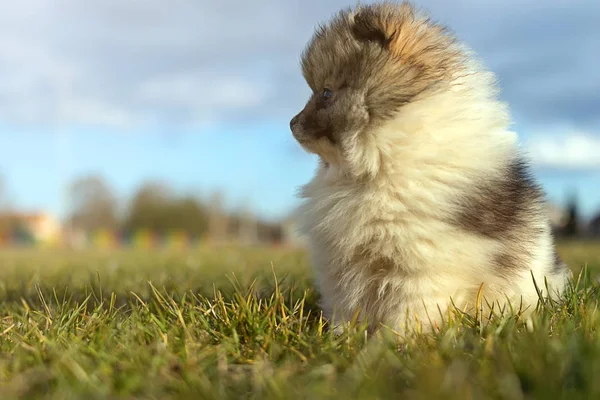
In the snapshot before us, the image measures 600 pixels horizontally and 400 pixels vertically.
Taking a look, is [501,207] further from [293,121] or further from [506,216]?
[293,121]

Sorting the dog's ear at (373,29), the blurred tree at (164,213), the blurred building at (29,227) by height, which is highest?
the dog's ear at (373,29)

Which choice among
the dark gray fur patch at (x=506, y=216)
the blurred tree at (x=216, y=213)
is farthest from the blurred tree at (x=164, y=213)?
the dark gray fur patch at (x=506, y=216)

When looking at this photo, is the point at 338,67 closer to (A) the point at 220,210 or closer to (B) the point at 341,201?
(B) the point at 341,201

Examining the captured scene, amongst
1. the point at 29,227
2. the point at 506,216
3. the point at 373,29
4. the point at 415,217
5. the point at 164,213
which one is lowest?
the point at 29,227

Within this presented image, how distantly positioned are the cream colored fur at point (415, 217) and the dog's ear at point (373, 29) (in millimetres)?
431

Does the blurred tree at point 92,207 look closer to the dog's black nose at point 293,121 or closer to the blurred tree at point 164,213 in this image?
the blurred tree at point 164,213

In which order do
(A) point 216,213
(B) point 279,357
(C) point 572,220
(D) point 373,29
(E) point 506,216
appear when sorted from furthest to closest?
(A) point 216,213 → (C) point 572,220 → (D) point 373,29 → (E) point 506,216 → (B) point 279,357

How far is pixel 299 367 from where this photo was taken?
203 centimetres

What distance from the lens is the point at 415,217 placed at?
2.69m

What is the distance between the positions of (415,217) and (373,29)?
1135 millimetres

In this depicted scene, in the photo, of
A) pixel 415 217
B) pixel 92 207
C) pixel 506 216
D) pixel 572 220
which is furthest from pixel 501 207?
pixel 92 207

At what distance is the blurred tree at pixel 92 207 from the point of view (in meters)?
50.7

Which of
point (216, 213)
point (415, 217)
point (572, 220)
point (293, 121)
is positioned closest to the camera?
point (415, 217)

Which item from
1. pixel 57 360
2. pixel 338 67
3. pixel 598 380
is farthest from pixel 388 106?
pixel 57 360
